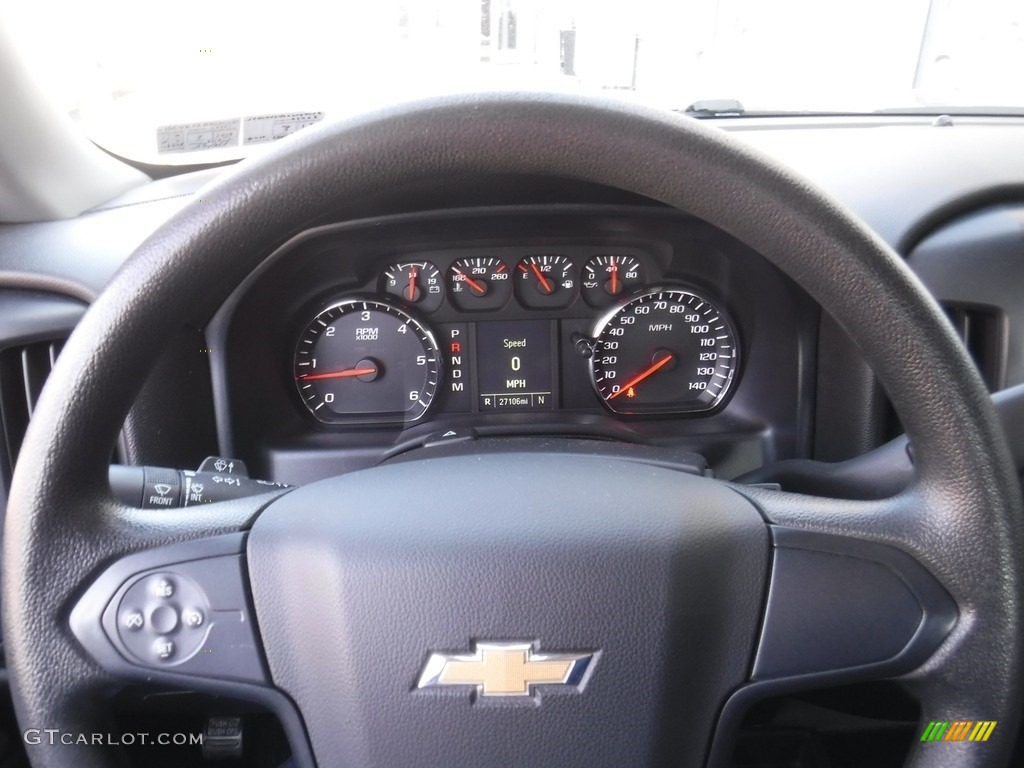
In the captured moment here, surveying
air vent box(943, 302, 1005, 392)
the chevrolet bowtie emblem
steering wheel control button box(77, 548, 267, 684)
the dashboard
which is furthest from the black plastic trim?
the dashboard

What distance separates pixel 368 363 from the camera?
2.14 meters

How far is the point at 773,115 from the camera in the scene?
237 centimetres

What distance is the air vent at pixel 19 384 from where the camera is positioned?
172cm

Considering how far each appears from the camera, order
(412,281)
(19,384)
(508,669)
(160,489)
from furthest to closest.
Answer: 1. (412,281)
2. (19,384)
3. (160,489)
4. (508,669)

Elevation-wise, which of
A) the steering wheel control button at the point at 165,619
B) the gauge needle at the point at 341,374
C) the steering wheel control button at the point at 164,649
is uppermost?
the steering wheel control button at the point at 165,619

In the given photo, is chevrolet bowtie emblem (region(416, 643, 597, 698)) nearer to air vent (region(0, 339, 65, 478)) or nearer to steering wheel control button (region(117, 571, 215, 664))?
steering wheel control button (region(117, 571, 215, 664))

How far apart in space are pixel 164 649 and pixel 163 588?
0.21ft

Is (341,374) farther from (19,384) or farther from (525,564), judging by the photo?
(525,564)

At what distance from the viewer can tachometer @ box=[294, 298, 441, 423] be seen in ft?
7.04

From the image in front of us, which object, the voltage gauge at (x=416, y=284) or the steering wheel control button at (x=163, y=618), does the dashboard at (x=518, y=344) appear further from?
the steering wheel control button at (x=163, y=618)

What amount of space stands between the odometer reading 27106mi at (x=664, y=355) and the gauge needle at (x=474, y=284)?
28cm

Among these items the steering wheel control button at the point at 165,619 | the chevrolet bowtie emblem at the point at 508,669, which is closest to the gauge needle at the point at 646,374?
the chevrolet bowtie emblem at the point at 508,669

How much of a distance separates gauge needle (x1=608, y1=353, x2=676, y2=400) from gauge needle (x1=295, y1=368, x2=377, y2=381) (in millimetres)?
572

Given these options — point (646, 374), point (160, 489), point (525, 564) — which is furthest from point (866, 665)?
point (646, 374)
